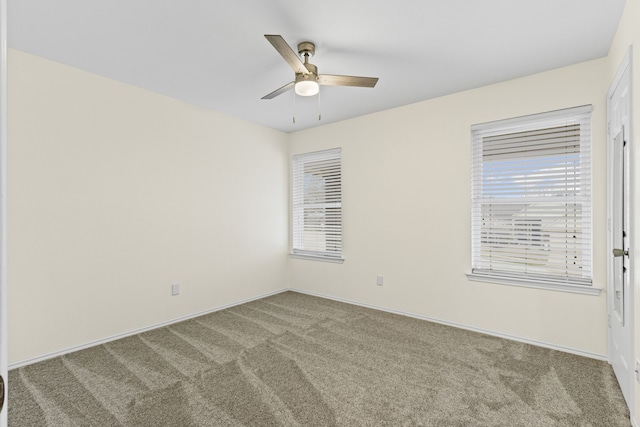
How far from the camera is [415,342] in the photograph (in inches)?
115

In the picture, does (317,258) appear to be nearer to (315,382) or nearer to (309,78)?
(315,382)

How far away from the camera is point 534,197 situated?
114 inches

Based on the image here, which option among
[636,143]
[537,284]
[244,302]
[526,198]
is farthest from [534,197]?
[244,302]

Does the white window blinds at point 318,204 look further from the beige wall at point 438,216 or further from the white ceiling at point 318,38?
the white ceiling at point 318,38

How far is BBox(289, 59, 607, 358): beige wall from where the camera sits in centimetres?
265

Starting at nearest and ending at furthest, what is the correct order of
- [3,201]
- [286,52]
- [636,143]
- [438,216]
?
[3,201] < [636,143] < [286,52] < [438,216]

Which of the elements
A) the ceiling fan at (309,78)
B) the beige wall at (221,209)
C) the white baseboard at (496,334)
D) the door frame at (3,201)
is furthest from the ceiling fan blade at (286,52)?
the white baseboard at (496,334)

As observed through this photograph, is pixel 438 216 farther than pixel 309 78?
Yes

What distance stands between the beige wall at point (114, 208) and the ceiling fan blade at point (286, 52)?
1951mm

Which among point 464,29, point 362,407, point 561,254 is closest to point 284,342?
point 362,407

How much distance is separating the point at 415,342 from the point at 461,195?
5.26 ft

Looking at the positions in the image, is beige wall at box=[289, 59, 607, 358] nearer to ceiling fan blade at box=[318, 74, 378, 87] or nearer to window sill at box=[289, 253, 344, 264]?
window sill at box=[289, 253, 344, 264]

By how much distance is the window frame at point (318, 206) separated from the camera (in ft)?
14.4

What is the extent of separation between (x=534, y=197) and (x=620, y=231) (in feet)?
2.72
